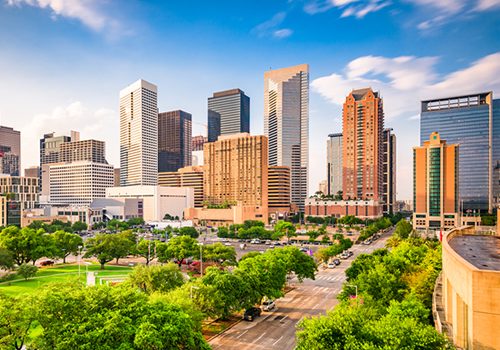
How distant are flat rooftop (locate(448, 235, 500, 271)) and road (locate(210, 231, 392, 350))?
65.3 feet

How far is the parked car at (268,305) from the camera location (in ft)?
168

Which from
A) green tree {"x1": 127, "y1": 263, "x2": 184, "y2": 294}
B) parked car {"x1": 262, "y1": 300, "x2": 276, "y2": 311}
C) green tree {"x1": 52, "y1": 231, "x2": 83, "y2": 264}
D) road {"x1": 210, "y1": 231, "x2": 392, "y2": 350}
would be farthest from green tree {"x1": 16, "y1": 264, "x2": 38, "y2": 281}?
parked car {"x1": 262, "y1": 300, "x2": 276, "y2": 311}

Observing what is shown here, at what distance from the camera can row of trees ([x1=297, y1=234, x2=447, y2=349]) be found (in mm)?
22172

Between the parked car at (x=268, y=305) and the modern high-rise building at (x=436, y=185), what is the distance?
12363 centimetres

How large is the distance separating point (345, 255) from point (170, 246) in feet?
171

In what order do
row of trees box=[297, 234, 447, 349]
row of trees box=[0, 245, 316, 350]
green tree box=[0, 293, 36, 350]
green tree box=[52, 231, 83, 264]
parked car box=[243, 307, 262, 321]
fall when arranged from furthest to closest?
1. green tree box=[52, 231, 83, 264]
2. parked car box=[243, 307, 262, 321]
3. green tree box=[0, 293, 36, 350]
4. row of trees box=[0, 245, 316, 350]
5. row of trees box=[297, 234, 447, 349]

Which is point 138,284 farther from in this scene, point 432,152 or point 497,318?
point 432,152

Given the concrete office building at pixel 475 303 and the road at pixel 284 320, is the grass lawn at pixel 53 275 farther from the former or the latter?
the concrete office building at pixel 475 303

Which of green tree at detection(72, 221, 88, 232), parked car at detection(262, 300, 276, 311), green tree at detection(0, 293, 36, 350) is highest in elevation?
green tree at detection(0, 293, 36, 350)

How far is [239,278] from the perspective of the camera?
43875 mm

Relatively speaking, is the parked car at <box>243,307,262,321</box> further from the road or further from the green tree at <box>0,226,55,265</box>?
the green tree at <box>0,226,55,265</box>

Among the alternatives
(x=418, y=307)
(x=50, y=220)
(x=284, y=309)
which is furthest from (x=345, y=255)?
(x=50, y=220)

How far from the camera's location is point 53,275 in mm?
73500

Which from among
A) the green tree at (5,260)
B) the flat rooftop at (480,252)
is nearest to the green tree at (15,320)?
the flat rooftop at (480,252)
